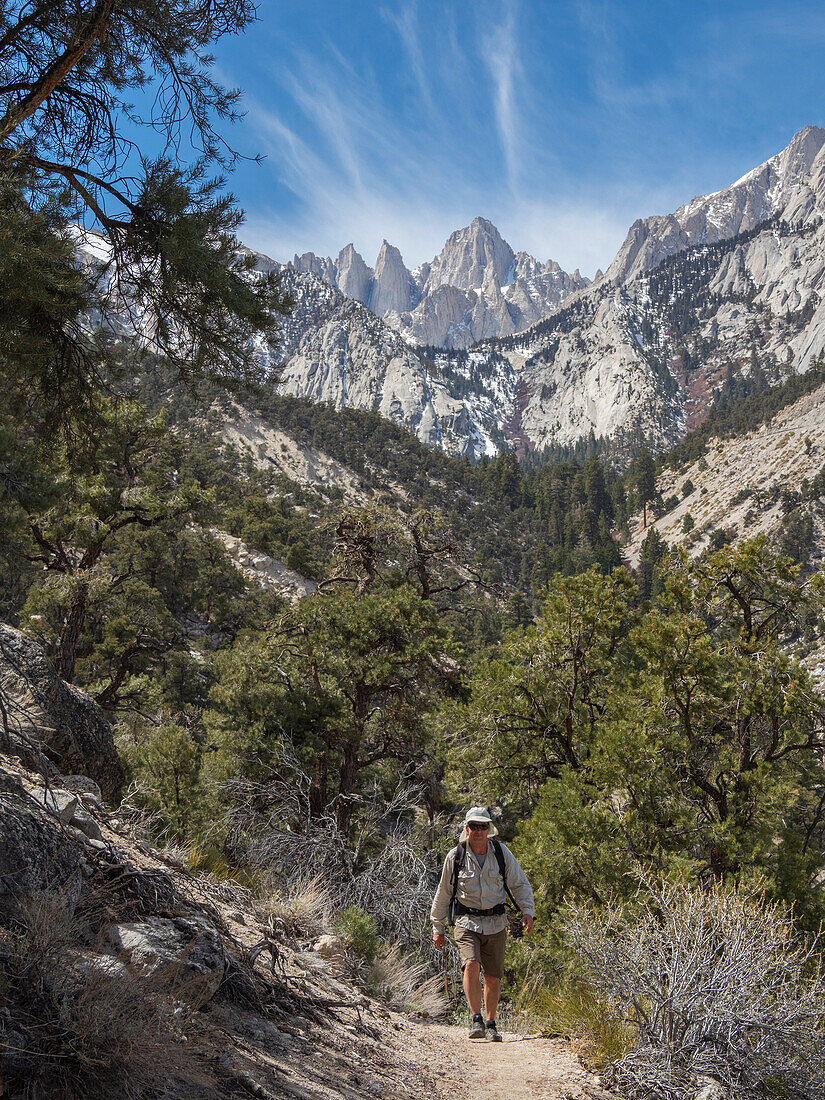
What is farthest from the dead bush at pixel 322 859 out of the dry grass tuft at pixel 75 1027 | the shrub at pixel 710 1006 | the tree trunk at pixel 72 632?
the dry grass tuft at pixel 75 1027

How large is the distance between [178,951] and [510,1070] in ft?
6.80

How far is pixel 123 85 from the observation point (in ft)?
15.7

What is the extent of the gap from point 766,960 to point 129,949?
3277 mm

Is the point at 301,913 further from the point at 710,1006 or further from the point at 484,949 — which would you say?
the point at 710,1006

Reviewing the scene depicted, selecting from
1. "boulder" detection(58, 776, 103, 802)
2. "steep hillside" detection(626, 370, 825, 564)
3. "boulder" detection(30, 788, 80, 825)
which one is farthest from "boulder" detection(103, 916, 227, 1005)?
"steep hillside" detection(626, 370, 825, 564)

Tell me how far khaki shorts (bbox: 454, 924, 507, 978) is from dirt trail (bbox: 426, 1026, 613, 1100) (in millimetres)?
427

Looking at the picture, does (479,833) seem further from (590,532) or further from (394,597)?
(590,532)

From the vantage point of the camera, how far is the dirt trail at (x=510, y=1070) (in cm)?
320

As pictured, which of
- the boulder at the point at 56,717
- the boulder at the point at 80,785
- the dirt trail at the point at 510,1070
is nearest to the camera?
the dirt trail at the point at 510,1070

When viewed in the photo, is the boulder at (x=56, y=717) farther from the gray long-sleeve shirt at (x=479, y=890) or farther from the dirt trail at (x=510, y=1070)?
the dirt trail at (x=510, y=1070)

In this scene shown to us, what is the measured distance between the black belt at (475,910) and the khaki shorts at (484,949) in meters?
0.09

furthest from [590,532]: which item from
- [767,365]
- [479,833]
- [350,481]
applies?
[767,365]

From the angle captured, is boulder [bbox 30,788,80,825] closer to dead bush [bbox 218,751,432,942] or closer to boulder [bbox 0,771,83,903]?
boulder [bbox 0,771,83,903]

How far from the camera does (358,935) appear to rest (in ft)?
17.3
